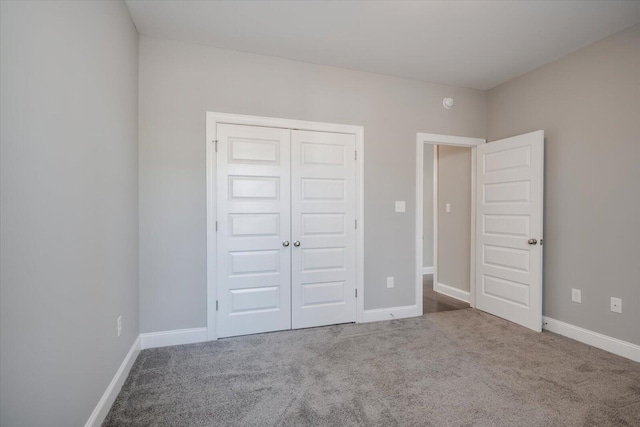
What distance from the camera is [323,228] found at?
128 inches

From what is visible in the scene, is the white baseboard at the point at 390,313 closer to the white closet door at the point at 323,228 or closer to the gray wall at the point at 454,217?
the white closet door at the point at 323,228

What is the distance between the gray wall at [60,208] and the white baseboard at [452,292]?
155 inches

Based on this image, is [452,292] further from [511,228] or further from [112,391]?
[112,391]

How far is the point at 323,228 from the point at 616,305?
8.92ft

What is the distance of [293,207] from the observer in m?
3.14

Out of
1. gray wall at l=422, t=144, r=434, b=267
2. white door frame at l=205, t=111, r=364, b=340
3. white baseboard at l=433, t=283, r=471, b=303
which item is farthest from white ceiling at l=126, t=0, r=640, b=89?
gray wall at l=422, t=144, r=434, b=267

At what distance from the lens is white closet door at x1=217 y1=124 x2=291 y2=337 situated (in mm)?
2932

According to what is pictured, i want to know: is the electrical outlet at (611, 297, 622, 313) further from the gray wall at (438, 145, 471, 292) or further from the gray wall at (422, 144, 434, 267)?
the gray wall at (422, 144, 434, 267)

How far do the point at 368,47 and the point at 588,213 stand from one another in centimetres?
262

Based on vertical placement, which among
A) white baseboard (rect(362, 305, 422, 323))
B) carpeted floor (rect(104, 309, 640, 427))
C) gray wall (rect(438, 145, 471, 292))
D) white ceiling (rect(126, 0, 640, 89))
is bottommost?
carpeted floor (rect(104, 309, 640, 427))

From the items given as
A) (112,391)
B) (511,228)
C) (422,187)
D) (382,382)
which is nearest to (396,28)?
(422,187)

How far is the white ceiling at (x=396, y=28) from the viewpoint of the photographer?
2.31 metres

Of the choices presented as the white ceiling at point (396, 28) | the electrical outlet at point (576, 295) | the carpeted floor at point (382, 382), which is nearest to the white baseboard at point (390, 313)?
the carpeted floor at point (382, 382)

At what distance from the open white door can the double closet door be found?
5.52 ft
